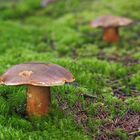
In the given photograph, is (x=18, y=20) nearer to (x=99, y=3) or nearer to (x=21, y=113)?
(x=99, y=3)

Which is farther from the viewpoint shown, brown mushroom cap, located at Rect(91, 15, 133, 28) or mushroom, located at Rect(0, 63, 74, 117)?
brown mushroom cap, located at Rect(91, 15, 133, 28)

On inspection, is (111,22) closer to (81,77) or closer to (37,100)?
(81,77)

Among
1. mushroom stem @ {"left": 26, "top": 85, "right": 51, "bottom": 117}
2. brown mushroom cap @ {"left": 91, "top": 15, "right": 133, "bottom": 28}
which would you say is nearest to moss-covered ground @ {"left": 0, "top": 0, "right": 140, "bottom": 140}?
mushroom stem @ {"left": 26, "top": 85, "right": 51, "bottom": 117}

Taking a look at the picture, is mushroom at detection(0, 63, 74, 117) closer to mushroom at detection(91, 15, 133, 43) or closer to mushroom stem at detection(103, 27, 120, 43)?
mushroom at detection(91, 15, 133, 43)

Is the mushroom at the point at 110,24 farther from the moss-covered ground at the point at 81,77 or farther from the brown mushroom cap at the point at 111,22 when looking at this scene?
the moss-covered ground at the point at 81,77

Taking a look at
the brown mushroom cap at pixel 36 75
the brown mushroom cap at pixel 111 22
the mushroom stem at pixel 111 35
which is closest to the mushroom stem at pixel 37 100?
the brown mushroom cap at pixel 36 75
